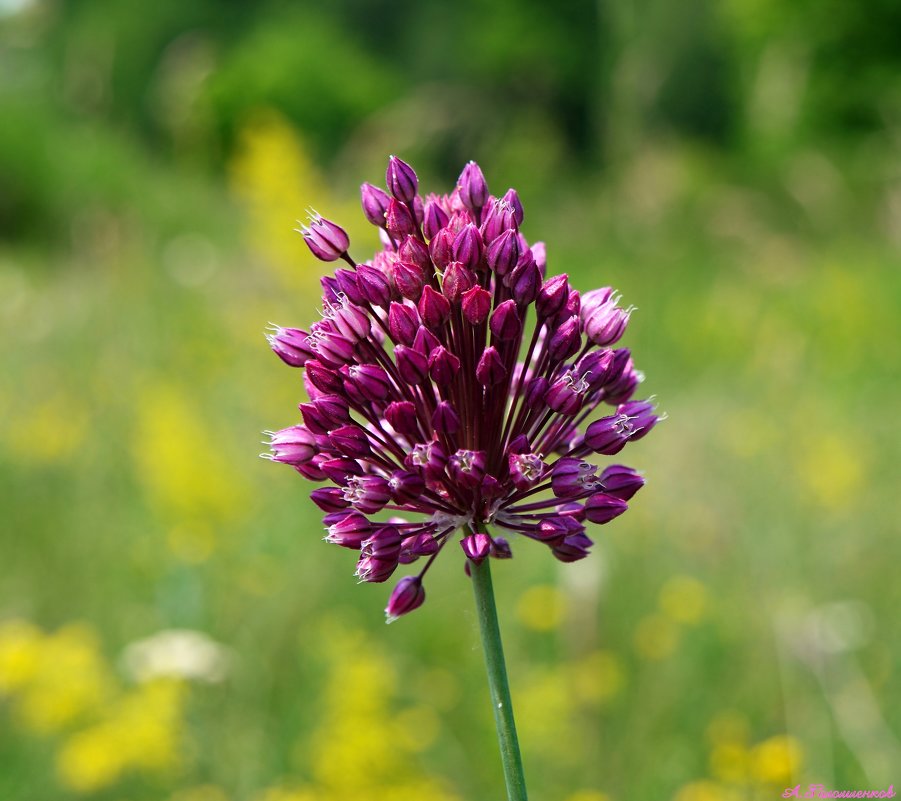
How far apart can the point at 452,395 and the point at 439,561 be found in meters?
3.34

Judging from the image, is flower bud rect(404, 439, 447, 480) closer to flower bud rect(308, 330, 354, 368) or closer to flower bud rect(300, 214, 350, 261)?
flower bud rect(308, 330, 354, 368)

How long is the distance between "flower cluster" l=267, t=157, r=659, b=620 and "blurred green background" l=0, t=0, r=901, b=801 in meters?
0.68

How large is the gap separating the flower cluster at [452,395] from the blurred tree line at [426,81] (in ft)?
21.5

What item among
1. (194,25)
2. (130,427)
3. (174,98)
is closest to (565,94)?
(194,25)

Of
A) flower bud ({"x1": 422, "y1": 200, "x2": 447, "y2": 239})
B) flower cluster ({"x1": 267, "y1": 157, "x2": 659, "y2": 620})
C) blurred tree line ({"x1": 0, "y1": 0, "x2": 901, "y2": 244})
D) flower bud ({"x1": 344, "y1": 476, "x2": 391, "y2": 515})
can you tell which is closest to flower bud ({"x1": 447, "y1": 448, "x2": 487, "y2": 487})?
flower cluster ({"x1": 267, "y1": 157, "x2": 659, "y2": 620})

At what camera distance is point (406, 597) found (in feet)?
4.74

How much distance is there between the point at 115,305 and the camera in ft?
27.5

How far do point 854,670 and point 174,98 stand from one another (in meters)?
6.65

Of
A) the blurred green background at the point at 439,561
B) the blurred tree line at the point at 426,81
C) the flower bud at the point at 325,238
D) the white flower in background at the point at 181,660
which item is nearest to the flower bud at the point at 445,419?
the flower bud at the point at 325,238

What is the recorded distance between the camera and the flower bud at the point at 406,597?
1434mm

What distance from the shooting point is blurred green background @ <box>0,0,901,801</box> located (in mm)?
2936

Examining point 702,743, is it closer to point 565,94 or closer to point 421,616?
point 421,616

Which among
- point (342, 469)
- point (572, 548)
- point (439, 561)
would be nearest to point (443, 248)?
point (342, 469)

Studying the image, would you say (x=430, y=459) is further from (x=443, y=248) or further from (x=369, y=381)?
(x=443, y=248)
